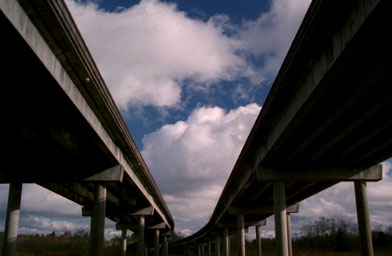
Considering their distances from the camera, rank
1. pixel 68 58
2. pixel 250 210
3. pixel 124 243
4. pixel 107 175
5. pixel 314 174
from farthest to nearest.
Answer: pixel 124 243 → pixel 250 210 → pixel 314 174 → pixel 107 175 → pixel 68 58

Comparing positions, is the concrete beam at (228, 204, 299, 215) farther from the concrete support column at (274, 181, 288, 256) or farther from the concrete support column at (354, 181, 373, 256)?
the concrete support column at (274, 181, 288, 256)

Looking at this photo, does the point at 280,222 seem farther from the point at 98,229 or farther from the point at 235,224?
the point at 235,224

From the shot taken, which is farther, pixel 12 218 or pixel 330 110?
pixel 12 218

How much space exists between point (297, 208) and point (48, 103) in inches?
1220

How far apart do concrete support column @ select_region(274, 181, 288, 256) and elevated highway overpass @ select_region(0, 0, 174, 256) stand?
7.33 meters

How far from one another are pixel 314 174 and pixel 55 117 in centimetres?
1204

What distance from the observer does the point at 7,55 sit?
8.92m

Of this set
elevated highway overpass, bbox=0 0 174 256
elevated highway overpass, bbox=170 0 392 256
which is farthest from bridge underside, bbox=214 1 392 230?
elevated highway overpass, bbox=0 0 174 256

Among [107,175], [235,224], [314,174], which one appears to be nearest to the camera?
[107,175]

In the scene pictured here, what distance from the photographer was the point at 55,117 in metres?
12.8

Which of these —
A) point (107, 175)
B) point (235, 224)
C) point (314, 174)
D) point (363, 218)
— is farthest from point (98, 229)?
point (235, 224)

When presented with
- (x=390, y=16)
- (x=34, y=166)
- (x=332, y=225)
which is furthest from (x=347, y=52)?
(x=332, y=225)

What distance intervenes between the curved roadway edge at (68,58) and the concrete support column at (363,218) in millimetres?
11595

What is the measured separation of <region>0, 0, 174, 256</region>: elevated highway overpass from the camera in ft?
28.5
